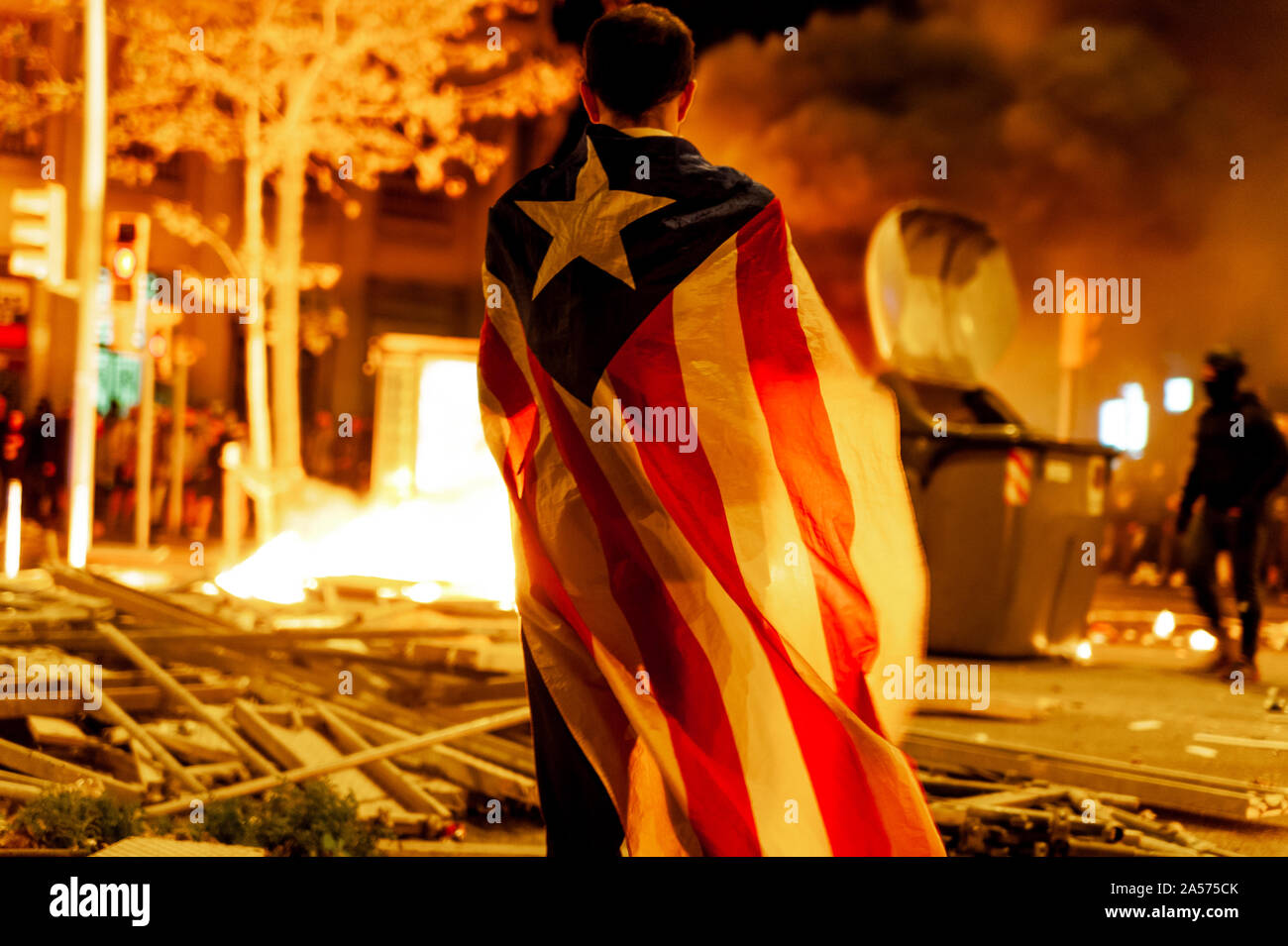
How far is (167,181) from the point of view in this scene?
19531 mm

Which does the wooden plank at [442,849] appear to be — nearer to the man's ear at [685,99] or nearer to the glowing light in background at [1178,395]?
the man's ear at [685,99]

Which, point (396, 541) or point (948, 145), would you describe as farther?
point (948, 145)

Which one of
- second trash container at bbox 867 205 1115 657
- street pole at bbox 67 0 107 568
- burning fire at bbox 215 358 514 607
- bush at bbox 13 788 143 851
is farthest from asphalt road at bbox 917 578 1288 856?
street pole at bbox 67 0 107 568

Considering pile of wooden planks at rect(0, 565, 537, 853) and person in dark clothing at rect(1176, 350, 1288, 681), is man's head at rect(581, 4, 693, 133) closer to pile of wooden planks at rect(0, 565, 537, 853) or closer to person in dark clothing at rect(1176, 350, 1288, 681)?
pile of wooden planks at rect(0, 565, 537, 853)

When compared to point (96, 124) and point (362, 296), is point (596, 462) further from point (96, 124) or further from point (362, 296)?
point (362, 296)

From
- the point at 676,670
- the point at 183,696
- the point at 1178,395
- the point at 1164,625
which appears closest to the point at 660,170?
the point at 676,670

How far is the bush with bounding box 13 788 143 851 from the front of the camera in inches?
138

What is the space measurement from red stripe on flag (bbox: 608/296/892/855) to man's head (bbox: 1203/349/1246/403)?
603cm

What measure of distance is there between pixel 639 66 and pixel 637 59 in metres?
0.02

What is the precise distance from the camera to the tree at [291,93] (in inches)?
515

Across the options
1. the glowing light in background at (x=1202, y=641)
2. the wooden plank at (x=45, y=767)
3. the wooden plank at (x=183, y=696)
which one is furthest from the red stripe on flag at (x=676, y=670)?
the glowing light in background at (x=1202, y=641)

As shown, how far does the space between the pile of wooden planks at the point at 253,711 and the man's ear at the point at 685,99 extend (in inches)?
88.1

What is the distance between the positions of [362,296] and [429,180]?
8.34 m
